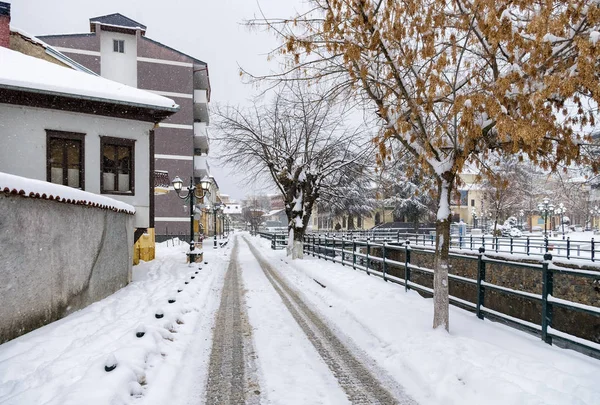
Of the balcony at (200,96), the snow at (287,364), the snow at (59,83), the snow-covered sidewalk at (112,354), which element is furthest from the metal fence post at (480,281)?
the balcony at (200,96)

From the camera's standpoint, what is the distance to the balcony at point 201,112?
118 ft

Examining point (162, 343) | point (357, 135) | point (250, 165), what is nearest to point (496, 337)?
point (162, 343)

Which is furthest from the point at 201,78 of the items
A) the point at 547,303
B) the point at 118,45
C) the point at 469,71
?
the point at 547,303

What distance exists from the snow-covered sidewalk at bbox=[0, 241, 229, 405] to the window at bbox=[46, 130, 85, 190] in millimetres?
6370

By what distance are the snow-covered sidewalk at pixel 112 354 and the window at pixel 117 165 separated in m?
6.40

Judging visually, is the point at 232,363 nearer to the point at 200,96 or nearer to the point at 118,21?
the point at 200,96

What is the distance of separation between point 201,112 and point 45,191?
32407 millimetres

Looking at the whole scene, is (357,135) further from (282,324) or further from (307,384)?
(307,384)

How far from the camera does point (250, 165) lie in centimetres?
2275

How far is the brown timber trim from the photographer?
12227mm

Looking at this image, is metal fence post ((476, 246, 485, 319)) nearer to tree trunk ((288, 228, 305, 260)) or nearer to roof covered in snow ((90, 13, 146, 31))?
tree trunk ((288, 228, 305, 260))

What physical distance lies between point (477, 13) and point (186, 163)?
31.3m

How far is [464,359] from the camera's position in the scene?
15.7 ft

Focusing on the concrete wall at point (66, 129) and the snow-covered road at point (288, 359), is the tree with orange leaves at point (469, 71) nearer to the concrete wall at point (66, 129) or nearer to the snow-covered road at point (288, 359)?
the snow-covered road at point (288, 359)
